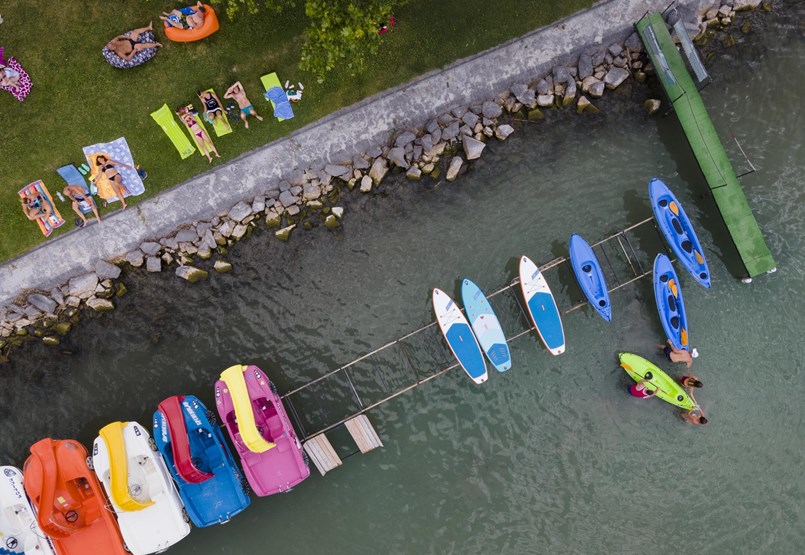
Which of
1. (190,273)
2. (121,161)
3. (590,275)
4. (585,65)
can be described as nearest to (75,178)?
(121,161)

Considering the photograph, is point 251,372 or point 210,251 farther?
point 210,251

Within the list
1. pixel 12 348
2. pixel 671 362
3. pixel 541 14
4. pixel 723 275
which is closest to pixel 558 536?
pixel 671 362

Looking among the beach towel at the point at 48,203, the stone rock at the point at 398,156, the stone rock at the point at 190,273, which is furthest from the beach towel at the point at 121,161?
the stone rock at the point at 398,156

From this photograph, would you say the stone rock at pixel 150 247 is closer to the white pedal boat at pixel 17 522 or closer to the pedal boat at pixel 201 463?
the pedal boat at pixel 201 463

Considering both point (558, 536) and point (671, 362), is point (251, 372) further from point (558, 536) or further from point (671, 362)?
point (671, 362)

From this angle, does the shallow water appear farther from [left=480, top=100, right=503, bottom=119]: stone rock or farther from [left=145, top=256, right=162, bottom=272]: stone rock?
[left=480, top=100, right=503, bottom=119]: stone rock

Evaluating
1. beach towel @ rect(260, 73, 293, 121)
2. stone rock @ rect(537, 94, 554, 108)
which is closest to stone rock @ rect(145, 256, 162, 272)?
beach towel @ rect(260, 73, 293, 121)

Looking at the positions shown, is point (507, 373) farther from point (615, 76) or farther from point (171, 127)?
point (171, 127)
